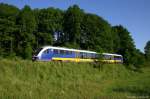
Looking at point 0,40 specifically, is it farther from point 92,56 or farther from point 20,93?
point 20,93

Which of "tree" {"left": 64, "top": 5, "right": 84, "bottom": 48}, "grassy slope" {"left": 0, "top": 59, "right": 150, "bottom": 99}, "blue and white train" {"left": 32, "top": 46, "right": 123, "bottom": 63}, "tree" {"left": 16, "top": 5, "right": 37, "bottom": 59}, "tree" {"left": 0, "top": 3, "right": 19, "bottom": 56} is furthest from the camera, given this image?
"tree" {"left": 64, "top": 5, "right": 84, "bottom": 48}

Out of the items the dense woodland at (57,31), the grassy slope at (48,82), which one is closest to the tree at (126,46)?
the dense woodland at (57,31)

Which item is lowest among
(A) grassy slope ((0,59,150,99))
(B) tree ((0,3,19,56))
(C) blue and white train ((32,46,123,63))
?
(A) grassy slope ((0,59,150,99))

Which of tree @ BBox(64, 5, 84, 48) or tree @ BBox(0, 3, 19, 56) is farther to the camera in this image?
tree @ BBox(64, 5, 84, 48)

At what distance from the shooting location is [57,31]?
81812 millimetres

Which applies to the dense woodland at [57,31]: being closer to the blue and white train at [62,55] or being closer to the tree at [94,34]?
the tree at [94,34]

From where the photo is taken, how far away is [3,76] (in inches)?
1003

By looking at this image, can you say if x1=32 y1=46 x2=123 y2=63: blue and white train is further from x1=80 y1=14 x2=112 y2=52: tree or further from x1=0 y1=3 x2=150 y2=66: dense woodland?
x1=80 y1=14 x2=112 y2=52: tree

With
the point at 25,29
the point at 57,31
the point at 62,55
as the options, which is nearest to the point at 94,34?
the point at 57,31

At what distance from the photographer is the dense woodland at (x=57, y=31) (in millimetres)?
66188

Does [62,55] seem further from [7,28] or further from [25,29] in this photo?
[25,29]

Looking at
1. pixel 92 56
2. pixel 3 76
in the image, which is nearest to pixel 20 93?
pixel 3 76

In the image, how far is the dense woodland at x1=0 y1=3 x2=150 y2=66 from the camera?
6619cm

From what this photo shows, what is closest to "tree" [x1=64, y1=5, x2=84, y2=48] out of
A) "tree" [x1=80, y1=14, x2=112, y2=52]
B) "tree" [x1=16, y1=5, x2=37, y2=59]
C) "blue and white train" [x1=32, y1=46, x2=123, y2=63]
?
"tree" [x1=80, y1=14, x2=112, y2=52]
